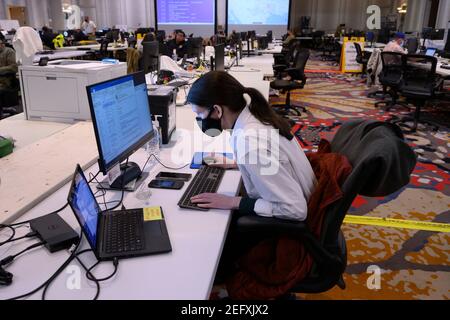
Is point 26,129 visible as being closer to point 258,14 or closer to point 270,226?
point 270,226

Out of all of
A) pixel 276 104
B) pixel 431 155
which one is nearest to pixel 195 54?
pixel 276 104

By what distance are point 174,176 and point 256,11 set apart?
487 inches

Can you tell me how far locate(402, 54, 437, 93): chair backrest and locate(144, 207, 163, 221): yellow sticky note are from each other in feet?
15.8

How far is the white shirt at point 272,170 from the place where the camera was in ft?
4.56

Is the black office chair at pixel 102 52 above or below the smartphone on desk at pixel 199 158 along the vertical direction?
above

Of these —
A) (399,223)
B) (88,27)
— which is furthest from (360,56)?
(88,27)

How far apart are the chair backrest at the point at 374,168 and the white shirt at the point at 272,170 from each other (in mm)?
132

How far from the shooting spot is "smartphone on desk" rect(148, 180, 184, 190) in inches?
66.2

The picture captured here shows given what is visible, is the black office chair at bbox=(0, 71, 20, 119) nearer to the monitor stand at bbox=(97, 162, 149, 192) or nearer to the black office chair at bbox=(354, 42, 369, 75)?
the monitor stand at bbox=(97, 162, 149, 192)

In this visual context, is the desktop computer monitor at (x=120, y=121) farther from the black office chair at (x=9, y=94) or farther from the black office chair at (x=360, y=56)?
the black office chair at (x=360, y=56)

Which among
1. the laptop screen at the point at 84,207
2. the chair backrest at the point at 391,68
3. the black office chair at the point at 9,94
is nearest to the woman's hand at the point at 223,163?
the laptop screen at the point at 84,207

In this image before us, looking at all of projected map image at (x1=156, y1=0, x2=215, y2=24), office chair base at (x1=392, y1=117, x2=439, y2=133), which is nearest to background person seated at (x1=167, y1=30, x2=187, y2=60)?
office chair base at (x1=392, y1=117, x2=439, y2=133)

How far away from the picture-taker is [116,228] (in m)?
1.32
